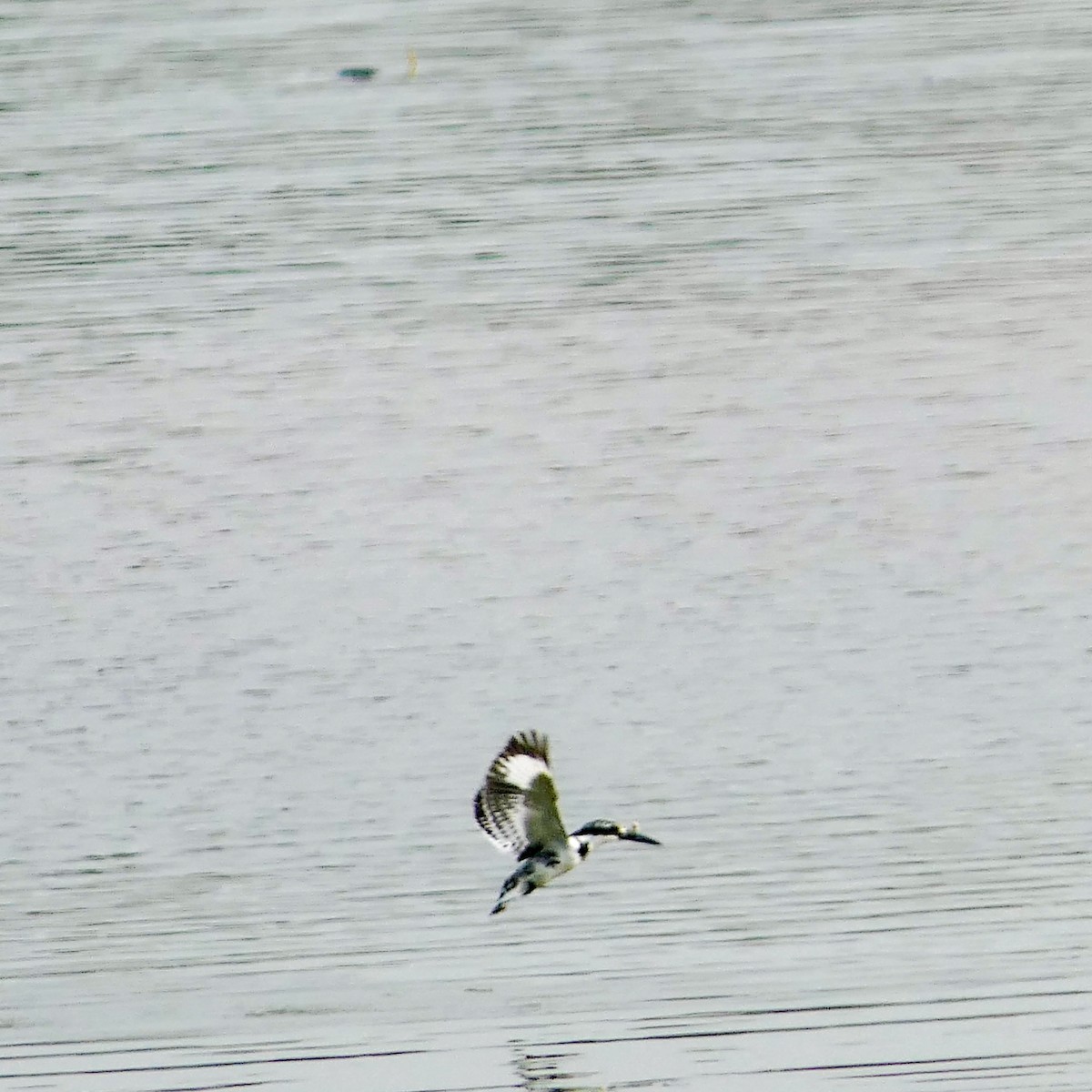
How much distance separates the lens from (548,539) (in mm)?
12695

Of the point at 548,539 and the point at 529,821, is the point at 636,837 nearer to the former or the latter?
the point at 529,821

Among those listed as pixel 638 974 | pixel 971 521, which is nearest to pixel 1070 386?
pixel 971 521

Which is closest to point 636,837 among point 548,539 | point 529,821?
point 529,821

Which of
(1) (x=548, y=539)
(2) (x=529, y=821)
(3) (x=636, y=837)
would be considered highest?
(1) (x=548, y=539)

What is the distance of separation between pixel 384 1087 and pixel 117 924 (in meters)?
1.76

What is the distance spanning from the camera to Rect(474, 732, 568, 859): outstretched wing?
26.0 ft

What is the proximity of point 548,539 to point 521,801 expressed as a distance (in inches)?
181

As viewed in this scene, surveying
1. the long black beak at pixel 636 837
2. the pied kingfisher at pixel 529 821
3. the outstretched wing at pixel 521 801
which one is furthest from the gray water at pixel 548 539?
the outstretched wing at pixel 521 801

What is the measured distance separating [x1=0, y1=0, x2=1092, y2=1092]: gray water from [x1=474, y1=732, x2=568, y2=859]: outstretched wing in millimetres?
587

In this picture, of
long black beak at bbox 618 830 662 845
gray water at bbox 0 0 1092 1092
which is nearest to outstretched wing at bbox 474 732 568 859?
long black beak at bbox 618 830 662 845

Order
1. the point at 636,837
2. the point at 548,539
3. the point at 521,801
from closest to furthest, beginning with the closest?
the point at 521,801, the point at 636,837, the point at 548,539

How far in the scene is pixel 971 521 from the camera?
42.2 ft

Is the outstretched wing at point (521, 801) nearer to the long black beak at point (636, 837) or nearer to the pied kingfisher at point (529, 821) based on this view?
the pied kingfisher at point (529, 821)

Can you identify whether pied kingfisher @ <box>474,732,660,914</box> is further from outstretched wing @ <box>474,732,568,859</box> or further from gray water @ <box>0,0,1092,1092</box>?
gray water @ <box>0,0,1092,1092</box>
